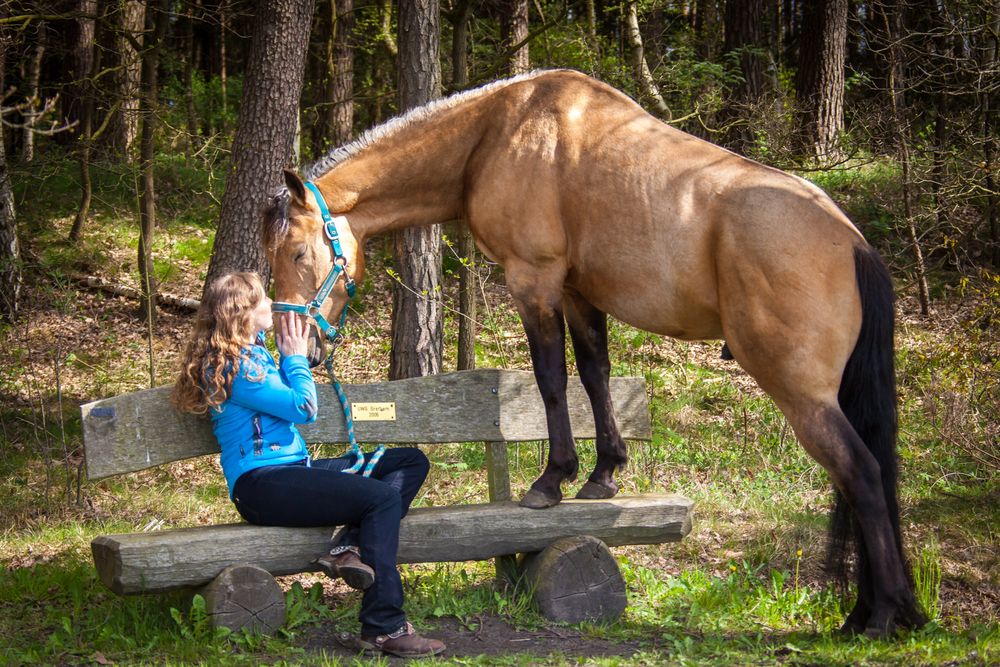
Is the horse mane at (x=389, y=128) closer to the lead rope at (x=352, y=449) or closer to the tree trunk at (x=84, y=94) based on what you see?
the lead rope at (x=352, y=449)

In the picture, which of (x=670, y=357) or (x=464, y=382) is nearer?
(x=464, y=382)

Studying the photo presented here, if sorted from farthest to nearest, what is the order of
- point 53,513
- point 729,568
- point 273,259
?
1. point 53,513
2. point 729,568
3. point 273,259

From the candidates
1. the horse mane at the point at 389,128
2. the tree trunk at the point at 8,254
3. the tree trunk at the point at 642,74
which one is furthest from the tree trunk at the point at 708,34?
the horse mane at the point at 389,128

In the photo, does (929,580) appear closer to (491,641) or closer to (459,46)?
(491,641)

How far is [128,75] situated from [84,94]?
0.64 meters

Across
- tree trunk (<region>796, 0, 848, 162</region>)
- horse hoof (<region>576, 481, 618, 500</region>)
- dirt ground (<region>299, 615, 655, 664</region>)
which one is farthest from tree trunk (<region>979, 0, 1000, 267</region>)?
dirt ground (<region>299, 615, 655, 664</region>)

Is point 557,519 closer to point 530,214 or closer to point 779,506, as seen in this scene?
point 530,214

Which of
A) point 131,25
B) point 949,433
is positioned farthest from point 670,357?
point 131,25

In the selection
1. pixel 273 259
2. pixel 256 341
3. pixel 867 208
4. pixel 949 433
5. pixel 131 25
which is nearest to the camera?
pixel 256 341

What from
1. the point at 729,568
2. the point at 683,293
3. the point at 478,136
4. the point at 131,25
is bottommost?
the point at 729,568

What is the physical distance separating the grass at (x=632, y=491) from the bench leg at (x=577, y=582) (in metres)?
0.09

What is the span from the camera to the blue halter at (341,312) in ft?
13.9

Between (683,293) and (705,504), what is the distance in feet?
8.19

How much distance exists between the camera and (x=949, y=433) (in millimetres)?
6484
